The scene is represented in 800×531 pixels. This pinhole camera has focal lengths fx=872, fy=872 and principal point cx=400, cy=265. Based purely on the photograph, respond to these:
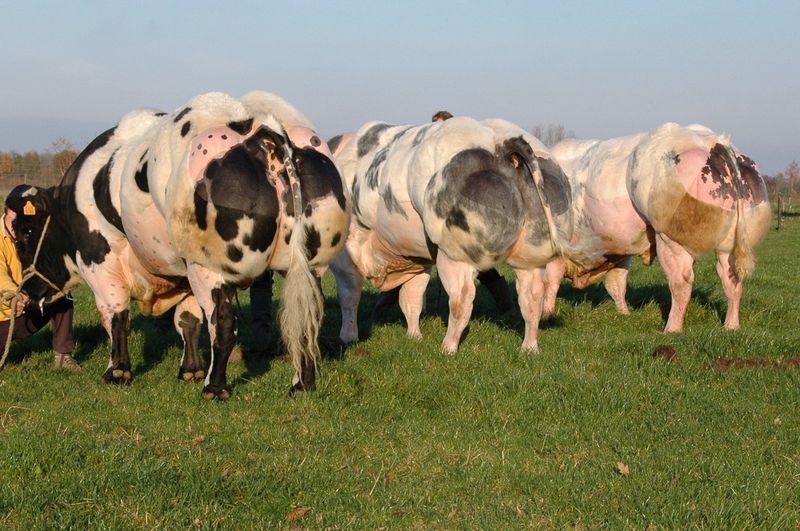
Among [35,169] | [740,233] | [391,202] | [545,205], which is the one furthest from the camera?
[35,169]

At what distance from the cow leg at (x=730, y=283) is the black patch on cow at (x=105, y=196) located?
618 cm

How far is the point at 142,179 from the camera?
6758mm

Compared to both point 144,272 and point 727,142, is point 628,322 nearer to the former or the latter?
point 727,142

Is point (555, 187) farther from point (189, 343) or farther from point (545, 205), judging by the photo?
point (189, 343)

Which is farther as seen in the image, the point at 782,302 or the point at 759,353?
the point at 782,302

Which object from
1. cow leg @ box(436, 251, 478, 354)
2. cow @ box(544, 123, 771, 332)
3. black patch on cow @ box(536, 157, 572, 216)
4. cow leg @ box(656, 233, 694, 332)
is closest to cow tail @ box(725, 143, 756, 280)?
cow @ box(544, 123, 771, 332)

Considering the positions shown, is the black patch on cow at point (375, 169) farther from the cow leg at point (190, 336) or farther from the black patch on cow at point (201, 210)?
the black patch on cow at point (201, 210)

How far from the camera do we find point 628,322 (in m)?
10.4

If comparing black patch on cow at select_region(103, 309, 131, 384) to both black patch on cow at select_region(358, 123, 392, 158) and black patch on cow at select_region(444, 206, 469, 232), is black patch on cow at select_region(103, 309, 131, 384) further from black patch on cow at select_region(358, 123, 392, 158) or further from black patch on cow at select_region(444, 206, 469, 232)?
black patch on cow at select_region(358, 123, 392, 158)

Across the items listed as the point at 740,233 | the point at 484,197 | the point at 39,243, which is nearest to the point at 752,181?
the point at 740,233

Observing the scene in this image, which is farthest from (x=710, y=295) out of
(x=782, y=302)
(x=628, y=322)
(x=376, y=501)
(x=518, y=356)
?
(x=376, y=501)

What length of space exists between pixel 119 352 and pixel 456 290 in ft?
10.0

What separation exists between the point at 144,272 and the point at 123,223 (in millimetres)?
617

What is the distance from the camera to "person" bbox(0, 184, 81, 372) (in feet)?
26.6
